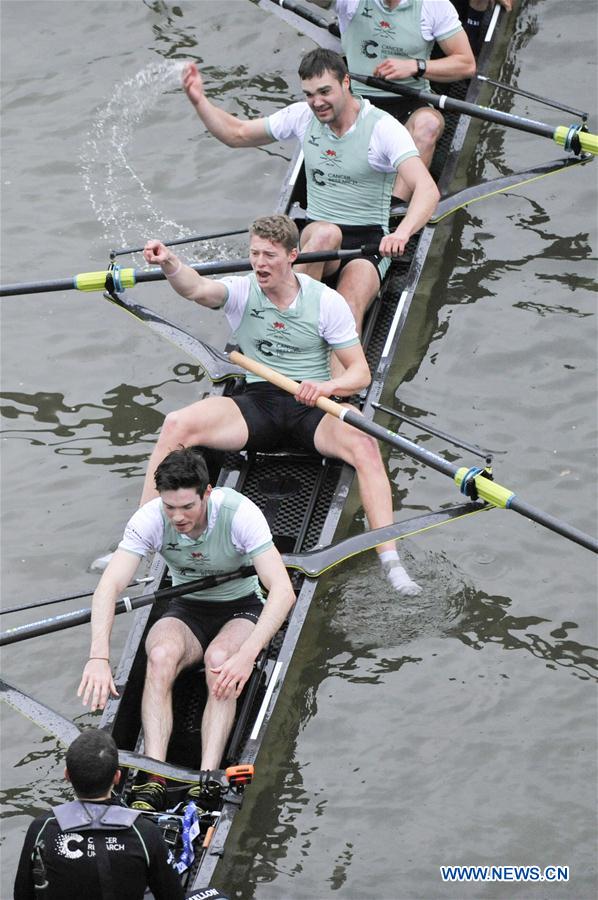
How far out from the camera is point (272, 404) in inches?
282

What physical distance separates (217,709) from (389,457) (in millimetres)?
2381

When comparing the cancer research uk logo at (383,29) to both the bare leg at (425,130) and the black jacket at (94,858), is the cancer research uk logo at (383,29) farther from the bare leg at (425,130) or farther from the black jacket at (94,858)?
the black jacket at (94,858)

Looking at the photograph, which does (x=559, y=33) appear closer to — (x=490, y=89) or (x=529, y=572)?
(x=490, y=89)

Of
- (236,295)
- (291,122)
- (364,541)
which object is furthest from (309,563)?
(291,122)

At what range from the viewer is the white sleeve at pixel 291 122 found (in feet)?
26.1

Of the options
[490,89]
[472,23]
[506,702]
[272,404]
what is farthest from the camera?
[490,89]

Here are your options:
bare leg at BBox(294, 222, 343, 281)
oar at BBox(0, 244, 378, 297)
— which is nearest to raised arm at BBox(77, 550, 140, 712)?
oar at BBox(0, 244, 378, 297)

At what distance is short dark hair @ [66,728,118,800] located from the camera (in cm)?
453

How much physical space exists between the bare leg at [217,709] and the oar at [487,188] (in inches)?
122

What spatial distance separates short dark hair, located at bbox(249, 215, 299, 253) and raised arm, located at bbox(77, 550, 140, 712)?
161cm

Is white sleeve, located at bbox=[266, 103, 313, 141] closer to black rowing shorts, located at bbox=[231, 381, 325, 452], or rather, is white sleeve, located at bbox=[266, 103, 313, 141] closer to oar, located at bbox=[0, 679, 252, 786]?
black rowing shorts, located at bbox=[231, 381, 325, 452]

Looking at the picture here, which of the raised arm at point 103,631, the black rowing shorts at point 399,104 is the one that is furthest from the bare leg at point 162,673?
the black rowing shorts at point 399,104

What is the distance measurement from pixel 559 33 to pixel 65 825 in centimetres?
775

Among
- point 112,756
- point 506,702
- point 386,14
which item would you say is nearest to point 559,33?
point 386,14
